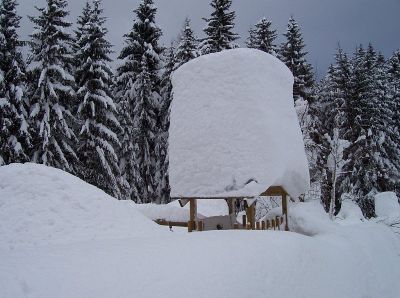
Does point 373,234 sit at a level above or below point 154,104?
below

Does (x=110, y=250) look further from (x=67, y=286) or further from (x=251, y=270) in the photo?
(x=251, y=270)

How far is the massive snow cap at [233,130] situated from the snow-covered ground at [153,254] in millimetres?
1367

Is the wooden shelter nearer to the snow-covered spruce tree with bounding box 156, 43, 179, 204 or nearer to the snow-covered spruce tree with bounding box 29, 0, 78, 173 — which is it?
the snow-covered spruce tree with bounding box 29, 0, 78, 173

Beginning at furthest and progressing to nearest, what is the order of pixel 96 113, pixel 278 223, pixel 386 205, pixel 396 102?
1. pixel 396 102
2. pixel 96 113
3. pixel 386 205
4. pixel 278 223

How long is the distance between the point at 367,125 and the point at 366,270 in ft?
78.7

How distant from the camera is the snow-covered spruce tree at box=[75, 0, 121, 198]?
2241 centimetres

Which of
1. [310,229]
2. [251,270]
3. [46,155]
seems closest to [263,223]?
[310,229]

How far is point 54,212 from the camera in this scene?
8664 mm

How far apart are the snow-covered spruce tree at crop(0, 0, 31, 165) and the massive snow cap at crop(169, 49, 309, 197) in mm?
14185

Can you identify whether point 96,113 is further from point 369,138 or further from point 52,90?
point 369,138

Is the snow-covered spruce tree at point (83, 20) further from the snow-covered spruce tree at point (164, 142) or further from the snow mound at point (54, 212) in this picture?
the snow mound at point (54, 212)

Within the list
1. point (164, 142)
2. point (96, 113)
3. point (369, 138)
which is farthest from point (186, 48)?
point (369, 138)

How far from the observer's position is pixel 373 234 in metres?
8.86

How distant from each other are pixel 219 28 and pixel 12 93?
12.9 m
